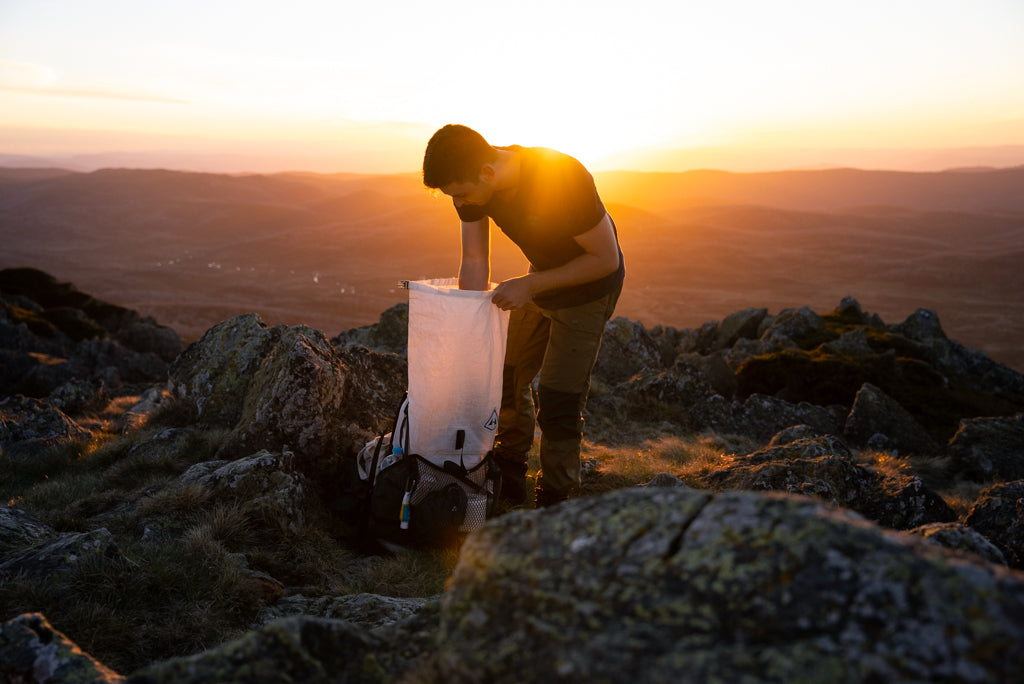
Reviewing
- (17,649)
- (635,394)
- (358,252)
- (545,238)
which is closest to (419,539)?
(545,238)

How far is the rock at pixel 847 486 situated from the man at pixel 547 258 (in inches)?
71.2

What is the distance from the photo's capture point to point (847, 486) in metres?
5.32

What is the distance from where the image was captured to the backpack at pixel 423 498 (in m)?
4.38

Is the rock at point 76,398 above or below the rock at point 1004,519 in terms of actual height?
below

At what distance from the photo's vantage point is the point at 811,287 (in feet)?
157

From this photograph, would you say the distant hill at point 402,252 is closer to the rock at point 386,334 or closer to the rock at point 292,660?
the rock at point 386,334

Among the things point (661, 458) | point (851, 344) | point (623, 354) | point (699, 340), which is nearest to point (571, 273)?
point (661, 458)

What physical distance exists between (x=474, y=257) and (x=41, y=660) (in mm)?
3221

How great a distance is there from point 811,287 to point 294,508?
163ft

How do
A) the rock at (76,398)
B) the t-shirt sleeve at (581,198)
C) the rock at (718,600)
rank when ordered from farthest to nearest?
the rock at (76,398) → the t-shirt sleeve at (581,198) → the rock at (718,600)

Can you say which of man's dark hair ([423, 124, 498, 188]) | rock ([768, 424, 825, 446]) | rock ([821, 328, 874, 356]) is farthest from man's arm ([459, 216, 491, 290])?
rock ([821, 328, 874, 356])

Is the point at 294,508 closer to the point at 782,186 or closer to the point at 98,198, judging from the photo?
the point at 98,198

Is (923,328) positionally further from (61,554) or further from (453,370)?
(61,554)

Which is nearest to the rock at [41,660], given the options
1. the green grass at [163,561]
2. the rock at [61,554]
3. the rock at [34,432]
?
the green grass at [163,561]
